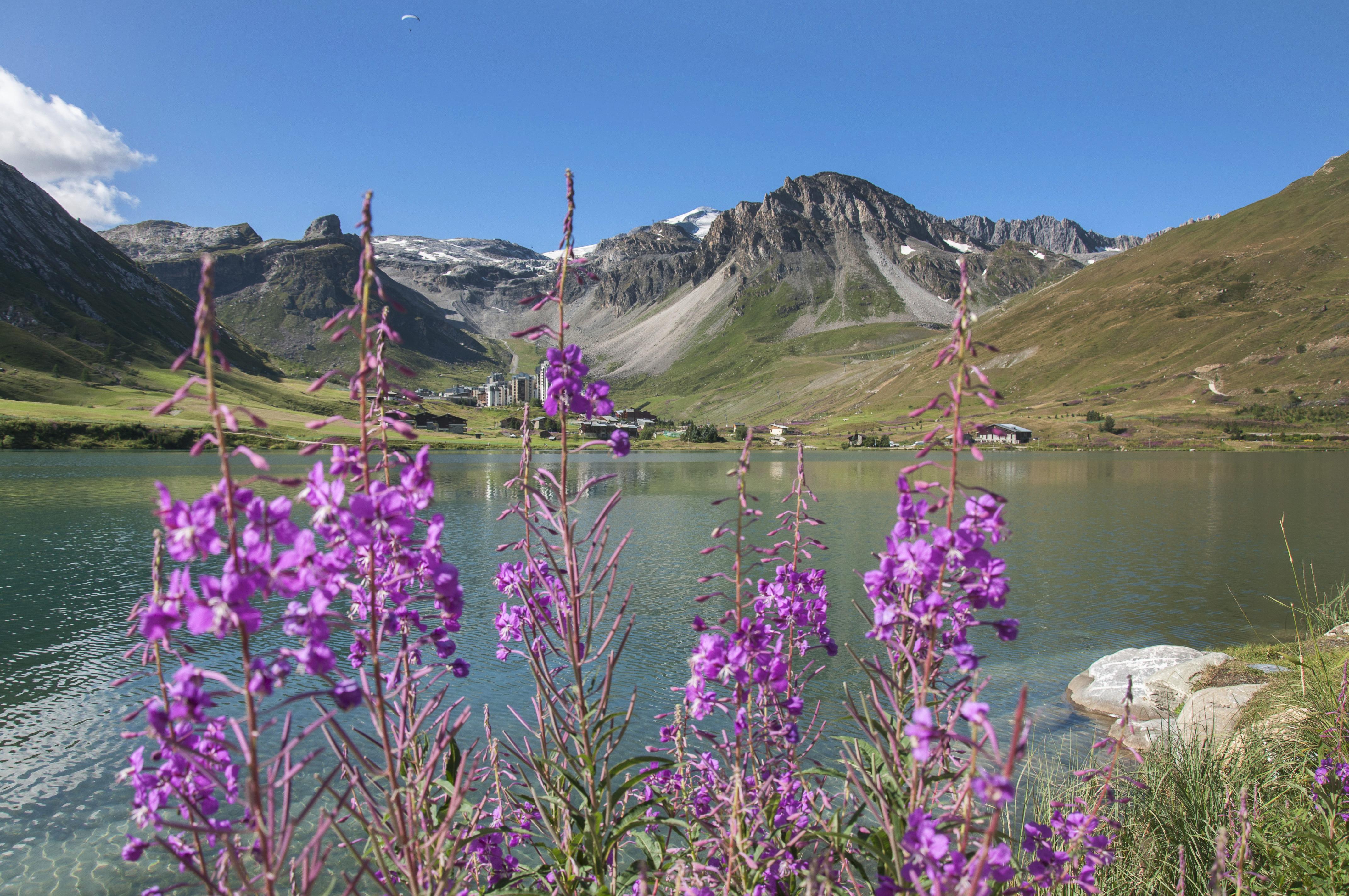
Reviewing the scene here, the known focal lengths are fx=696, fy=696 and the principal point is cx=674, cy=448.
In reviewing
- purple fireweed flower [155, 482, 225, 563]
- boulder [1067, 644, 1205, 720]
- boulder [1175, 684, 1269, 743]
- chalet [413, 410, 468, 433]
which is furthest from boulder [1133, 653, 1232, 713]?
chalet [413, 410, 468, 433]

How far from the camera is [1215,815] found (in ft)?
21.7

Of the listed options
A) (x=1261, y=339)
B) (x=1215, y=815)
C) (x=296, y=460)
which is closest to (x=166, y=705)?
(x=1215, y=815)

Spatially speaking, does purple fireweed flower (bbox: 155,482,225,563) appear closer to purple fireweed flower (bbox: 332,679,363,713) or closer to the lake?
purple fireweed flower (bbox: 332,679,363,713)

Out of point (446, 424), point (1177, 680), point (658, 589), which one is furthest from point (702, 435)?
point (1177, 680)

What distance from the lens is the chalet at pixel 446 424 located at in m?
152

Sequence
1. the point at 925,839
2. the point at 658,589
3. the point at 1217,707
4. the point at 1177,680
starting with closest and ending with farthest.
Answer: the point at 925,839 → the point at 1217,707 → the point at 1177,680 → the point at 658,589

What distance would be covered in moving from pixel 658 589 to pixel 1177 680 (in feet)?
56.5

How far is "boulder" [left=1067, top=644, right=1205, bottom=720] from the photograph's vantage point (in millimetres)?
15914

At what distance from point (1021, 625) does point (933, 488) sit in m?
24.1

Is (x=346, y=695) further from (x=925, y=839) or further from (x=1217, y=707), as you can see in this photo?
(x=1217, y=707)

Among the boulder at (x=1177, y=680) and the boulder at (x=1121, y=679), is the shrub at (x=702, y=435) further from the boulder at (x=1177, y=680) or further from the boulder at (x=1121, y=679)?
the boulder at (x=1177, y=680)

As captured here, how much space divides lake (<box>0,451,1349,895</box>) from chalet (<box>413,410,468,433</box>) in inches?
3259

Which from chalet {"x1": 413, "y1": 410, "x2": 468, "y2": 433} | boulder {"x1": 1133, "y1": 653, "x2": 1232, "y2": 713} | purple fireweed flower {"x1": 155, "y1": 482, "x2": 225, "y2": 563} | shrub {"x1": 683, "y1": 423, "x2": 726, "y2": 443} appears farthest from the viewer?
shrub {"x1": 683, "y1": 423, "x2": 726, "y2": 443}

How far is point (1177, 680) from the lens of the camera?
1561 cm
